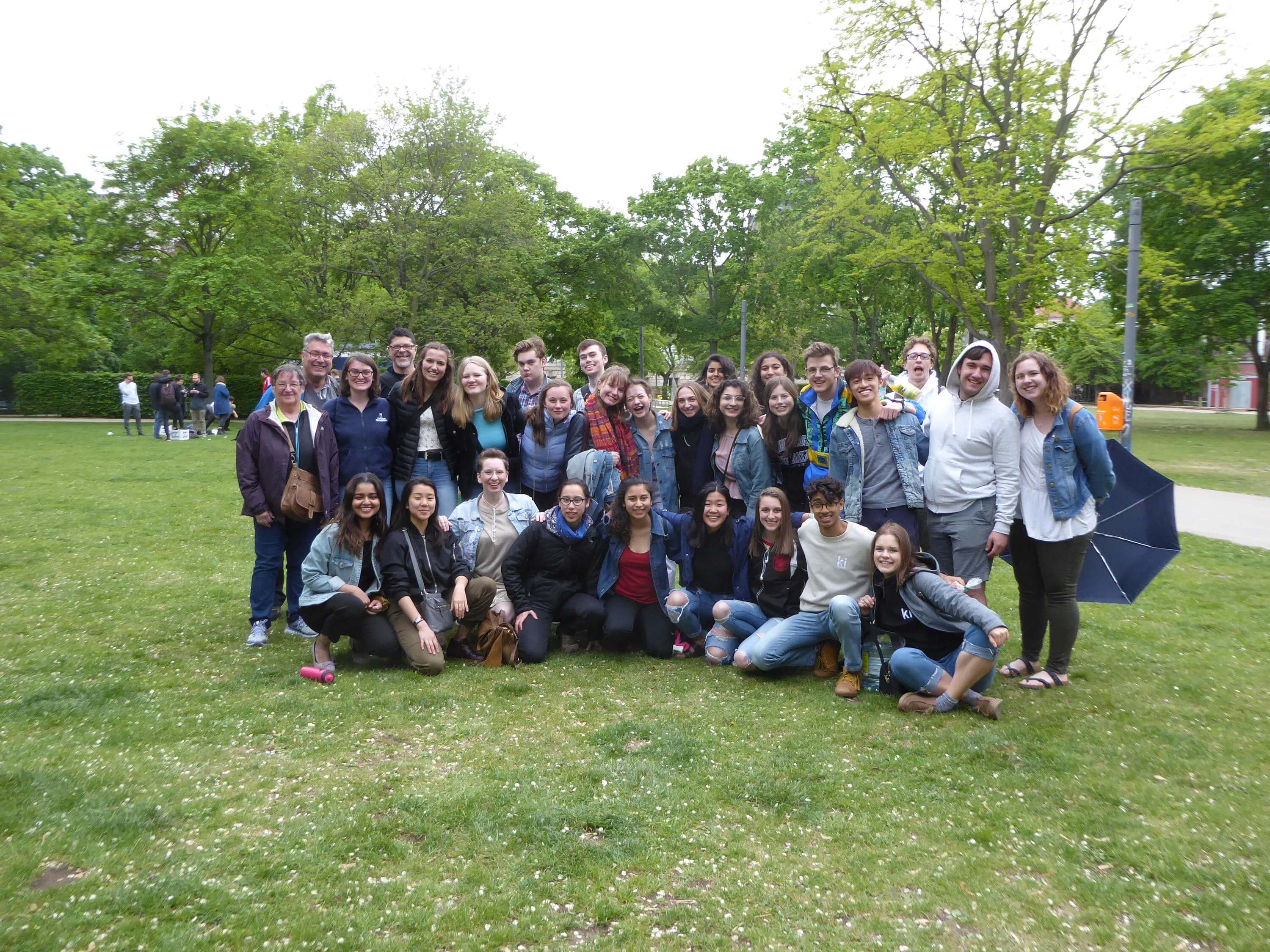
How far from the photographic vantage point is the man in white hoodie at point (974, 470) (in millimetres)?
5762

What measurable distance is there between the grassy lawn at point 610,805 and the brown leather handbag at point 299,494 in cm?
103

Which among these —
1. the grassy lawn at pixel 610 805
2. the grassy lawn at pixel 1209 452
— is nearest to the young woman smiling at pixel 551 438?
the grassy lawn at pixel 610 805

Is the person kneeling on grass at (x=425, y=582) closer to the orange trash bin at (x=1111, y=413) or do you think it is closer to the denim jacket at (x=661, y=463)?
the denim jacket at (x=661, y=463)

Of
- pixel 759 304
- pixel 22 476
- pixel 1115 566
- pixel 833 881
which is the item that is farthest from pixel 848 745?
pixel 759 304

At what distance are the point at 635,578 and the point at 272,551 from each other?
2.85 metres

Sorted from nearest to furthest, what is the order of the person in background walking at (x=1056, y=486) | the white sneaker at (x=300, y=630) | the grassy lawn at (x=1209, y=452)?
the person in background walking at (x=1056, y=486) → the white sneaker at (x=300, y=630) → the grassy lawn at (x=1209, y=452)

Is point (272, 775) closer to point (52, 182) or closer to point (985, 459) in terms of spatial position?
point (985, 459)

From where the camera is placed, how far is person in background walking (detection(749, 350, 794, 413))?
7266mm

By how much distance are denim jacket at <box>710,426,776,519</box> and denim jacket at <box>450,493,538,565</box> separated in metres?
1.64

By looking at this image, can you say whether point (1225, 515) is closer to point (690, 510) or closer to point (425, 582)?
point (690, 510)

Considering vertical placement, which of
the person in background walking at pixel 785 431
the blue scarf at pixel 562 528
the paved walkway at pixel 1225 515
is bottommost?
the paved walkway at pixel 1225 515

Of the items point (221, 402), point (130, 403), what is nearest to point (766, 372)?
point (221, 402)

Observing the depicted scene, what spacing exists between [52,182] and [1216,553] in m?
54.5

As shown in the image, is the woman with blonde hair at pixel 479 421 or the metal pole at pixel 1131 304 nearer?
the woman with blonde hair at pixel 479 421
